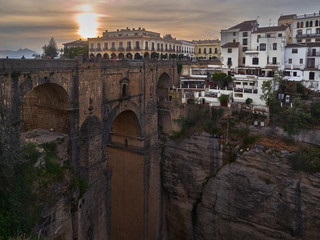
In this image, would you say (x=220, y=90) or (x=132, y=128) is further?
(x=220, y=90)

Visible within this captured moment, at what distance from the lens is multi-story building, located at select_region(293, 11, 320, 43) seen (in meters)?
33.7

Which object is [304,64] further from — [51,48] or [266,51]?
[51,48]

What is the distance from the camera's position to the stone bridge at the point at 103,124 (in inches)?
551

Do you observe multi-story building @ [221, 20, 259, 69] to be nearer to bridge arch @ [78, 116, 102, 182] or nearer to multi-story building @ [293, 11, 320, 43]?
multi-story building @ [293, 11, 320, 43]

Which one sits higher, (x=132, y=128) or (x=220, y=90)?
(x=220, y=90)

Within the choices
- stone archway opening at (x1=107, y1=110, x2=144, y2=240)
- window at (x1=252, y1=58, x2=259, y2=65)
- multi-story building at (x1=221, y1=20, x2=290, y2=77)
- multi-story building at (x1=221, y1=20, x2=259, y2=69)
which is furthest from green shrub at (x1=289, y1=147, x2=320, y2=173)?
multi-story building at (x1=221, y1=20, x2=259, y2=69)

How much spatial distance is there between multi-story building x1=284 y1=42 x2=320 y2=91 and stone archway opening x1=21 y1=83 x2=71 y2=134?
68.9 feet

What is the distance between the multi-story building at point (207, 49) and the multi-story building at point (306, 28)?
48.0ft

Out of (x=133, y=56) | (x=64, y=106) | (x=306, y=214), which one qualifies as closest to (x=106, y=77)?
(x=64, y=106)

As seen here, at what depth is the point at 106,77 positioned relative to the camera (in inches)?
696

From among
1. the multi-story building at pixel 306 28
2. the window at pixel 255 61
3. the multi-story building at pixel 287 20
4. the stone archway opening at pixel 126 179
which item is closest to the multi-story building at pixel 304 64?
the window at pixel 255 61

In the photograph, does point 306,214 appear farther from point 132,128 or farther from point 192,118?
point 132,128

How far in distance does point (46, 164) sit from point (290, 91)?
21.1 m

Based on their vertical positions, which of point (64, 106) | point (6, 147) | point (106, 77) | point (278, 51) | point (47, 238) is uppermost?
point (278, 51)
